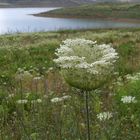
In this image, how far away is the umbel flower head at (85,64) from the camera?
4.15m

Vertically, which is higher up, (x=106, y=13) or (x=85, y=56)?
(x=85, y=56)

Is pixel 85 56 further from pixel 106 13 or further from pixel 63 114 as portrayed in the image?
pixel 106 13

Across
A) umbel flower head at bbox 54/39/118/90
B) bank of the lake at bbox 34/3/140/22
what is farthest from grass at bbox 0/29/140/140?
bank of the lake at bbox 34/3/140/22

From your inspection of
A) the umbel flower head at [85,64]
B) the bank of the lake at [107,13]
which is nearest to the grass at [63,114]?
the umbel flower head at [85,64]

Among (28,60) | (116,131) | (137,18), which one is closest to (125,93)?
(116,131)

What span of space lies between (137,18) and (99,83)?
123508 mm

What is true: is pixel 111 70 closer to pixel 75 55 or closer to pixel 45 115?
pixel 75 55

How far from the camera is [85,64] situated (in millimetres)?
4121

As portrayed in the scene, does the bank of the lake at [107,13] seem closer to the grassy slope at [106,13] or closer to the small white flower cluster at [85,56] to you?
the grassy slope at [106,13]

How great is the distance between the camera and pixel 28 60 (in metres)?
19.1

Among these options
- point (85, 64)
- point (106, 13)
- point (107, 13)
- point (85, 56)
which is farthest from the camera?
point (106, 13)

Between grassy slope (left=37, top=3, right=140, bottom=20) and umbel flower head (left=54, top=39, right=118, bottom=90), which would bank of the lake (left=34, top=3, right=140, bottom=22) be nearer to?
grassy slope (left=37, top=3, right=140, bottom=20)

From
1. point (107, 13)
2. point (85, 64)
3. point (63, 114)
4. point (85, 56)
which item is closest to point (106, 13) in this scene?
point (107, 13)

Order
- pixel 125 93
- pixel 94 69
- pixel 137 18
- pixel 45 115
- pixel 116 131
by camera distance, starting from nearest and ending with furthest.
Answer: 1. pixel 94 69
2. pixel 116 131
3. pixel 45 115
4. pixel 125 93
5. pixel 137 18
